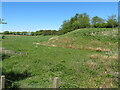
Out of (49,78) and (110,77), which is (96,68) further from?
(49,78)

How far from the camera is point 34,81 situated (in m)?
6.95

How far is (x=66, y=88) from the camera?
20.0ft

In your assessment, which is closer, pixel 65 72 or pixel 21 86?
pixel 21 86

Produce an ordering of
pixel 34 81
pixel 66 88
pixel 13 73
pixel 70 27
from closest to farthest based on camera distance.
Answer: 1. pixel 66 88
2. pixel 34 81
3. pixel 13 73
4. pixel 70 27

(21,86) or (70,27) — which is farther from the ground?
(70,27)

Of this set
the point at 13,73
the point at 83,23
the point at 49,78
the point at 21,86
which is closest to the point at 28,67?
the point at 13,73

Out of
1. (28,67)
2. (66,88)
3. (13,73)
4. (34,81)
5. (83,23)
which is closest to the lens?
(66,88)

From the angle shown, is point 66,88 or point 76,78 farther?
point 76,78

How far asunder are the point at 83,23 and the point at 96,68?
178ft

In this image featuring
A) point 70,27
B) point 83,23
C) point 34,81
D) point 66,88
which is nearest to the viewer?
point 66,88

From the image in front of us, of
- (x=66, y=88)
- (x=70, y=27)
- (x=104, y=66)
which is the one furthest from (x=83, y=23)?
(x=66, y=88)

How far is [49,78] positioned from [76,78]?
56.6 inches

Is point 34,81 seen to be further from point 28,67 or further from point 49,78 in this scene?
point 28,67

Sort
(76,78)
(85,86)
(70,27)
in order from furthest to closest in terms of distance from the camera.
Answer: (70,27) < (76,78) < (85,86)
